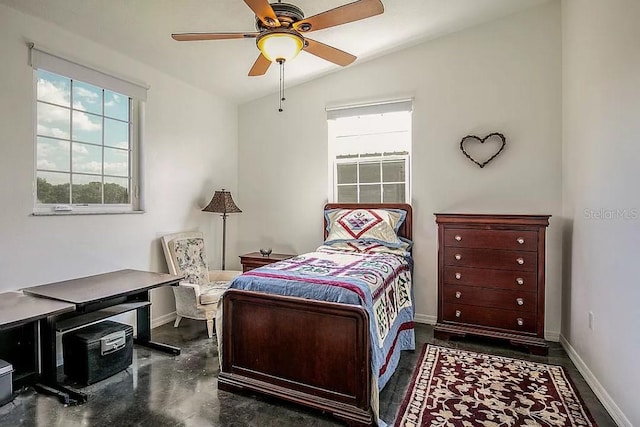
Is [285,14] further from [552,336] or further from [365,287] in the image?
[552,336]

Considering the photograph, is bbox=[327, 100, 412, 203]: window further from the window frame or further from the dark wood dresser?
the dark wood dresser

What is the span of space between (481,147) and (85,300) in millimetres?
3594

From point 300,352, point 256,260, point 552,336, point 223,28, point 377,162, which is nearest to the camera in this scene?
point 300,352

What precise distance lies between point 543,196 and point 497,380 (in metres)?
1.80

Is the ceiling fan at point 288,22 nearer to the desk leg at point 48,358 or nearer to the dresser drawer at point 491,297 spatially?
the desk leg at point 48,358

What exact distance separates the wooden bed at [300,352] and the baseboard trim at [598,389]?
4.62 feet

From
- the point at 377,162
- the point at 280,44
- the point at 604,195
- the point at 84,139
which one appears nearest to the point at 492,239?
the point at 604,195

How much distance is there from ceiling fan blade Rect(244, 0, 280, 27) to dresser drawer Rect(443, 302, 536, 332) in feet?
9.02

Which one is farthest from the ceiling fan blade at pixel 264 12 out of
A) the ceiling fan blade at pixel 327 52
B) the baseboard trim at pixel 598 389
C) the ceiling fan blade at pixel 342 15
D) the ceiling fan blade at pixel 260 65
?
the baseboard trim at pixel 598 389

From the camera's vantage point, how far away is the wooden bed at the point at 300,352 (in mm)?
2055

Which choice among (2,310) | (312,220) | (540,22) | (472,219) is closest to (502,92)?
(540,22)

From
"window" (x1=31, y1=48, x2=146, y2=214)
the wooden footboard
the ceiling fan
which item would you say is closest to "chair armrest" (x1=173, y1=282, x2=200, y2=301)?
"window" (x1=31, y1=48, x2=146, y2=214)

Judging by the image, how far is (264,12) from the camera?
2.01 m

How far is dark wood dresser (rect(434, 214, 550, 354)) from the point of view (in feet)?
10.1
